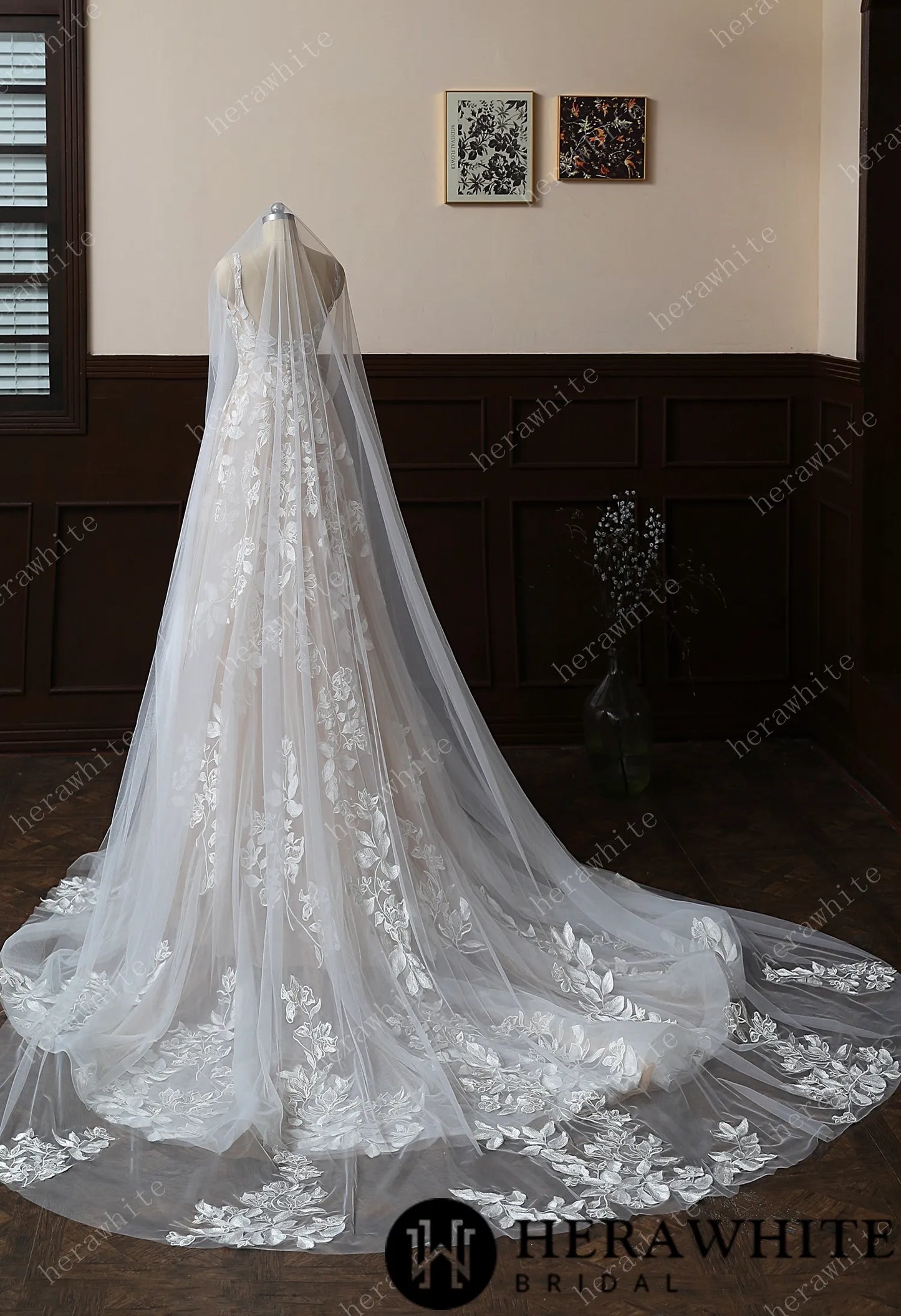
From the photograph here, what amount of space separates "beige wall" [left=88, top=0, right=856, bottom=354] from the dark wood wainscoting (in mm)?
160

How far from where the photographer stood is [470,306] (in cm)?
473

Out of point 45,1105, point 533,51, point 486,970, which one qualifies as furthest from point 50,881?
point 533,51

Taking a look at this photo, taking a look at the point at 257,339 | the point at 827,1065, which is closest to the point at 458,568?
the point at 257,339

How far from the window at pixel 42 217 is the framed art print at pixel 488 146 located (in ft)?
4.11

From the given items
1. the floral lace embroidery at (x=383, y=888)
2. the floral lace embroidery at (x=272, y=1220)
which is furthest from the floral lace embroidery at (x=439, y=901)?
the floral lace embroidery at (x=272, y=1220)

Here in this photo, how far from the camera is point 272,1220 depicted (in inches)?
90.9

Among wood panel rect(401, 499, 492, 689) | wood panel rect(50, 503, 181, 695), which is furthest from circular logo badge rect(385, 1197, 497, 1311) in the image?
wood panel rect(50, 503, 181, 695)

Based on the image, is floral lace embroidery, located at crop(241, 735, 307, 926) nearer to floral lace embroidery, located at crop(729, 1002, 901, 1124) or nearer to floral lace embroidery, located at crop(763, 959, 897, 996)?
floral lace embroidery, located at crop(729, 1002, 901, 1124)

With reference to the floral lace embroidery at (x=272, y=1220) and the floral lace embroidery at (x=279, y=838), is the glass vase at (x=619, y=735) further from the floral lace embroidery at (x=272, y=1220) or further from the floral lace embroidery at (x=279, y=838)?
the floral lace embroidery at (x=272, y=1220)

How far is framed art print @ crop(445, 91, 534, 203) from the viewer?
4602mm

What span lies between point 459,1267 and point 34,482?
3356mm

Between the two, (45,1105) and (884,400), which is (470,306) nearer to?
(884,400)

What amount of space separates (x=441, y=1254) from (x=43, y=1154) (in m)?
0.77

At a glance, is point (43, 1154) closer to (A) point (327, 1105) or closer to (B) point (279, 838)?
(A) point (327, 1105)
